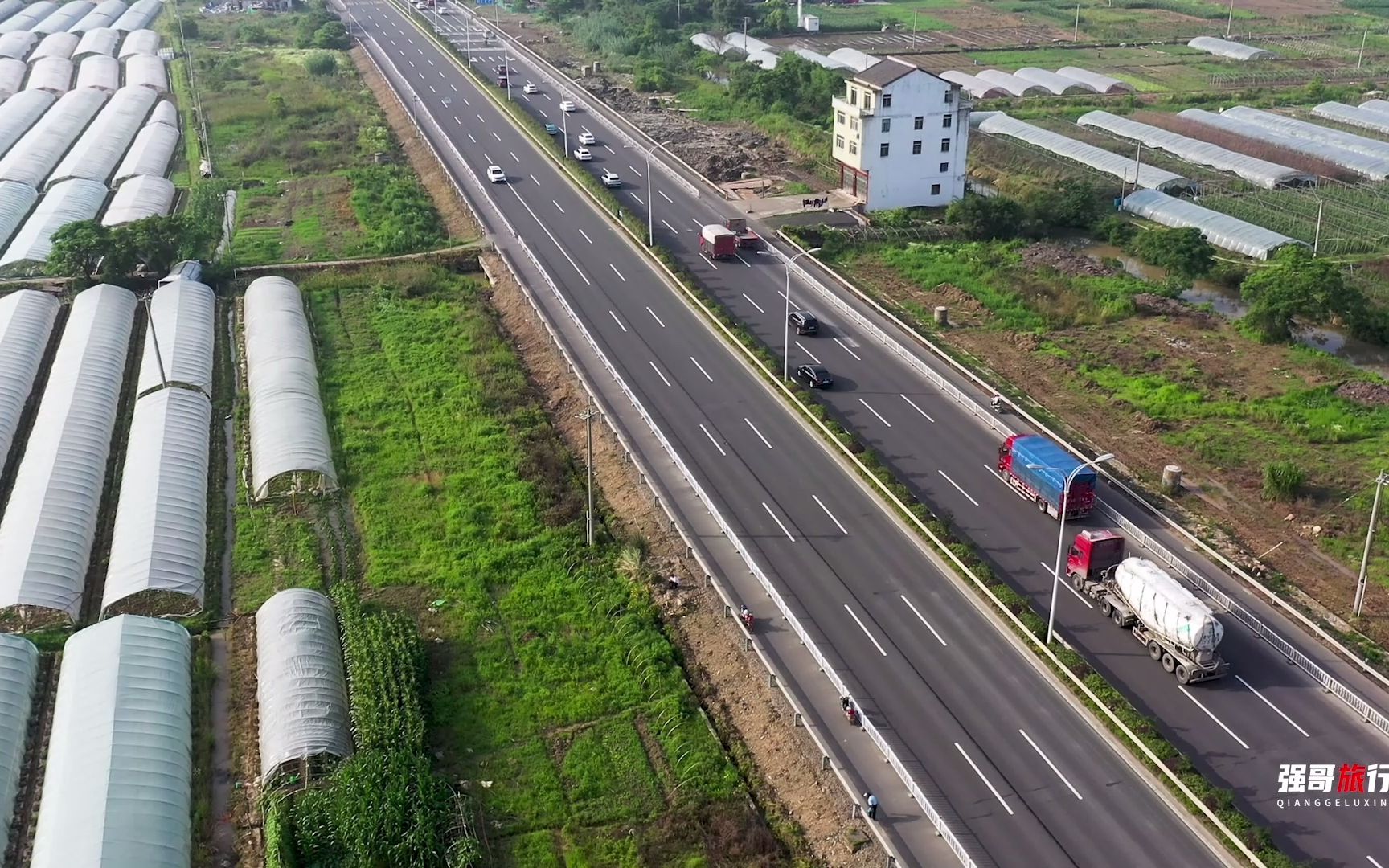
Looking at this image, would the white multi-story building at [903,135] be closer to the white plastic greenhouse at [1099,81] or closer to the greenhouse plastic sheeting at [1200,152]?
the greenhouse plastic sheeting at [1200,152]

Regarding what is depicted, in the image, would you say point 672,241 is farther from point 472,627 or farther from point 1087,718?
point 1087,718

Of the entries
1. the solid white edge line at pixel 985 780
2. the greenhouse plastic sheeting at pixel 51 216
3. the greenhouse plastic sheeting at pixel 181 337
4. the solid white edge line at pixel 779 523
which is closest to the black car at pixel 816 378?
the solid white edge line at pixel 779 523

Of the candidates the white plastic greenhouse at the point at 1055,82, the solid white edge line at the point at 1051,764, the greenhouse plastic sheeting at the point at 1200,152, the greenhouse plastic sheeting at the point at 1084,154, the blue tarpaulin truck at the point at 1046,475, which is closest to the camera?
the solid white edge line at the point at 1051,764

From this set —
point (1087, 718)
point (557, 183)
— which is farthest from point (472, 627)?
point (557, 183)

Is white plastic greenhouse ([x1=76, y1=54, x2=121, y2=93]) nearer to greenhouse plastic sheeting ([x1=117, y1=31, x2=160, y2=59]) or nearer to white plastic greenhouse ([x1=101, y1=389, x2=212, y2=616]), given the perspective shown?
greenhouse plastic sheeting ([x1=117, y1=31, x2=160, y2=59])

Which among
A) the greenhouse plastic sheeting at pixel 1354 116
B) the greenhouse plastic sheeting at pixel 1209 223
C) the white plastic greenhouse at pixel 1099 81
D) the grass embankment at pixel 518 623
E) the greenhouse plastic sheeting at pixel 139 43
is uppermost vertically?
the greenhouse plastic sheeting at pixel 139 43

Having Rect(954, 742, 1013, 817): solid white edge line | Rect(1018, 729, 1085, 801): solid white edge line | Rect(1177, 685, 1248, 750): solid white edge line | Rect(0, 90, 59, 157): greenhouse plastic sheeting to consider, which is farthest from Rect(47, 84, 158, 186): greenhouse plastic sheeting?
Rect(1177, 685, 1248, 750): solid white edge line

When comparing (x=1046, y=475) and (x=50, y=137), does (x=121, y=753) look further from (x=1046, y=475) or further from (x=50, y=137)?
(x=50, y=137)
